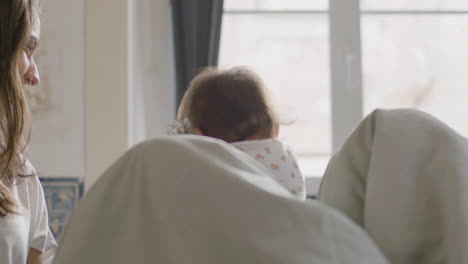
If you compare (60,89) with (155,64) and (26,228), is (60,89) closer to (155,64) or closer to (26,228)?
(155,64)

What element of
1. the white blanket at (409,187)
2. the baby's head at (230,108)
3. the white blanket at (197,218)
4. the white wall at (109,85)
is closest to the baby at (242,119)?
the baby's head at (230,108)

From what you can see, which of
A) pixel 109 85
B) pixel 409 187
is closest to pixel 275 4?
pixel 109 85

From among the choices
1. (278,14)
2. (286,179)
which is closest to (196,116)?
(286,179)

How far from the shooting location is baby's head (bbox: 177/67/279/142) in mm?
1553

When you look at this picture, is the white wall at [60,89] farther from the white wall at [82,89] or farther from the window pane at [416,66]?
the window pane at [416,66]

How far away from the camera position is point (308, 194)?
112 inches

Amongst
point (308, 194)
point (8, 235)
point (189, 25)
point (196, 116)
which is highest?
point (189, 25)

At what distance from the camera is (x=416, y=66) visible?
9.93 feet

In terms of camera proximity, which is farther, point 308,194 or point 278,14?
point 278,14

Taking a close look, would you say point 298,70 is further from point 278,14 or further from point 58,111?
point 58,111

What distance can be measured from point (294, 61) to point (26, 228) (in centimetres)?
196

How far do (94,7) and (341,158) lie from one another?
82.3 inches

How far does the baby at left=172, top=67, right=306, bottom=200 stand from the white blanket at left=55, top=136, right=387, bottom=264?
0.79m

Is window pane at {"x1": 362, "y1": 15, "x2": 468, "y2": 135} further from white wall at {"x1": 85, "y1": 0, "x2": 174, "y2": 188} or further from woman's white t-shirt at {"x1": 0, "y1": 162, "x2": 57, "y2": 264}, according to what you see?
woman's white t-shirt at {"x1": 0, "y1": 162, "x2": 57, "y2": 264}
